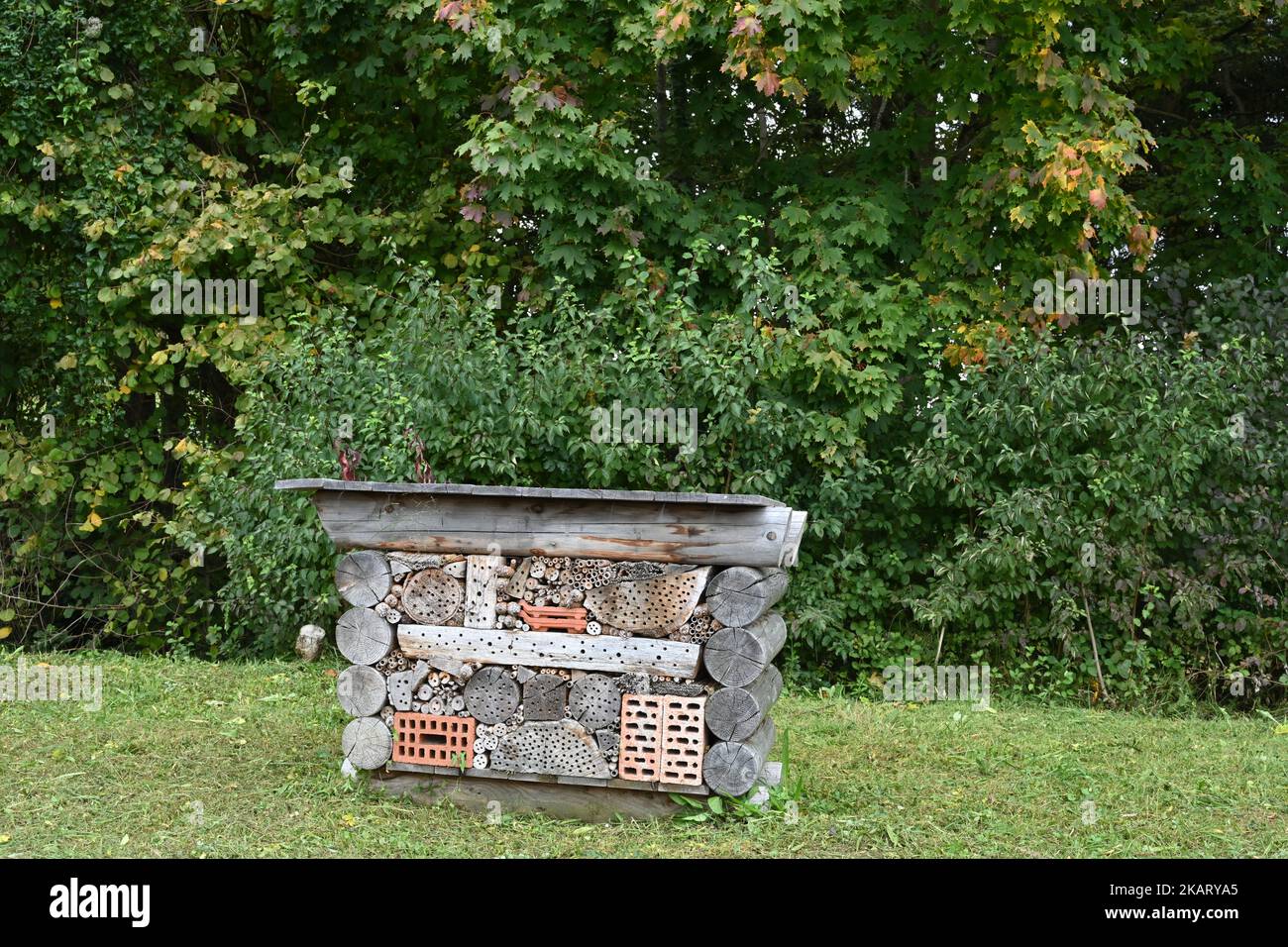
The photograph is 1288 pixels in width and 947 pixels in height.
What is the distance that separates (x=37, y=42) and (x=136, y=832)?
805 cm

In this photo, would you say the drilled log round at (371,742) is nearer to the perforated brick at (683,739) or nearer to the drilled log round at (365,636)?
the drilled log round at (365,636)

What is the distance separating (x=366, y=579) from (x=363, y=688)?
49 centimetres

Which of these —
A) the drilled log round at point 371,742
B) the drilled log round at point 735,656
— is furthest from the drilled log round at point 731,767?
the drilled log round at point 371,742

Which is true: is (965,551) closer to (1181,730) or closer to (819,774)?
(1181,730)

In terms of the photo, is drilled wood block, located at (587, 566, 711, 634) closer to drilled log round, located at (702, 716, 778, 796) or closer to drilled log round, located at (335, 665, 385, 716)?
drilled log round, located at (702, 716, 778, 796)

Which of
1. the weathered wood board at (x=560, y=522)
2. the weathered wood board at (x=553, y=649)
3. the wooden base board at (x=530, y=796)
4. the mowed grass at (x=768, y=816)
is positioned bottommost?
the mowed grass at (x=768, y=816)

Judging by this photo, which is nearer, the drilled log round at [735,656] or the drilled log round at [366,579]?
the drilled log round at [735,656]

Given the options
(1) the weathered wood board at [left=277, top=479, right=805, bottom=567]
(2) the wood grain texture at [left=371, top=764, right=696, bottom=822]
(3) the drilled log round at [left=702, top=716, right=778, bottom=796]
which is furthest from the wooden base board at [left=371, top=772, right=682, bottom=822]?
(1) the weathered wood board at [left=277, top=479, right=805, bottom=567]

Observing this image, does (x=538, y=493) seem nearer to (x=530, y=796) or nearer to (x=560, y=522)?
(x=560, y=522)

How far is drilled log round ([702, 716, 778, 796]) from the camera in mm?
5340

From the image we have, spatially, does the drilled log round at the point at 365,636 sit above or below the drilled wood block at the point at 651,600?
below

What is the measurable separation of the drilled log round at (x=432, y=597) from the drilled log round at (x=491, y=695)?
30cm

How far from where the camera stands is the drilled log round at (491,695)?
217 inches

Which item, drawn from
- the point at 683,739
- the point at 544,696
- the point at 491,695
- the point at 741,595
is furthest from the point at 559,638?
the point at 741,595
